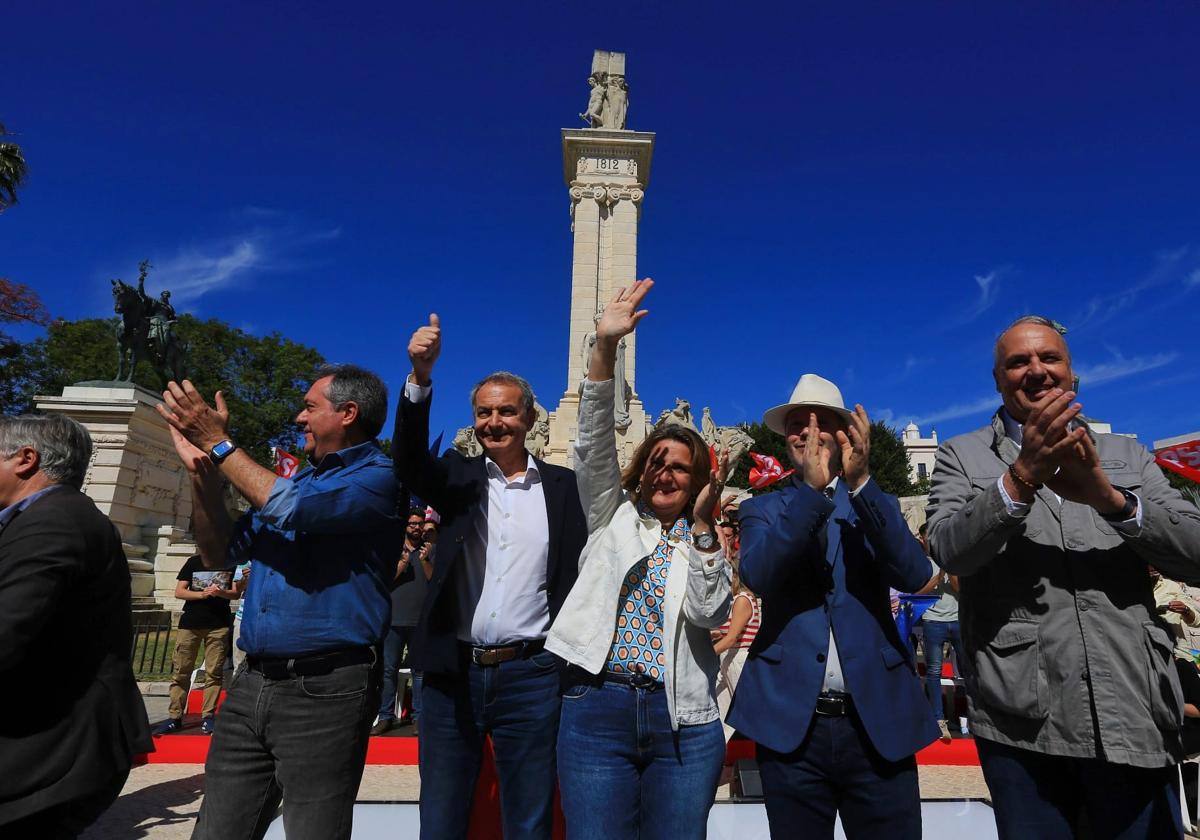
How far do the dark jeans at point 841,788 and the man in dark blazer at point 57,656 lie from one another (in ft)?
6.73

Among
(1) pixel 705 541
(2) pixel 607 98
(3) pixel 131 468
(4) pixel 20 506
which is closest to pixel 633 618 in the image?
(1) pixel 705 541

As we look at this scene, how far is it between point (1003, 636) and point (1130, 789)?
1.60 ft

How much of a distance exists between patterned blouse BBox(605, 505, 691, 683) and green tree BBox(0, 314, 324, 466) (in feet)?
108

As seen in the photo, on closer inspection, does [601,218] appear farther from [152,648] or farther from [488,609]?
[488,609]

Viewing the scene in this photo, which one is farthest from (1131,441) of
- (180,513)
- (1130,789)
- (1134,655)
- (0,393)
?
(0,393)

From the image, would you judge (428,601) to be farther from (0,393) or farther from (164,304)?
(0,393)

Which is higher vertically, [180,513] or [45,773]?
[180,513]

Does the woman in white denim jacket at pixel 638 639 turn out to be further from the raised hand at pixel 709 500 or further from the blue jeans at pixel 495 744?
the blue jeans at pixel 495 744

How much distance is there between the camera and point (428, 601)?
2844mm

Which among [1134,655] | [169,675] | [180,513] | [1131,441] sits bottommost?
[169,675]

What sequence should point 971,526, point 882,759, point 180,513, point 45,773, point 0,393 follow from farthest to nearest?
point 0,393
point 180,513
point 882,759
point 971,526
point 45,773

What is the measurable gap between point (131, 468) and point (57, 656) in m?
16.6

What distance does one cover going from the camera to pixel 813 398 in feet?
8.39

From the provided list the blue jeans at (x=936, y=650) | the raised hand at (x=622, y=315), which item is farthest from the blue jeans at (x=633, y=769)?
the blue jeans at (x=936, y=650)
